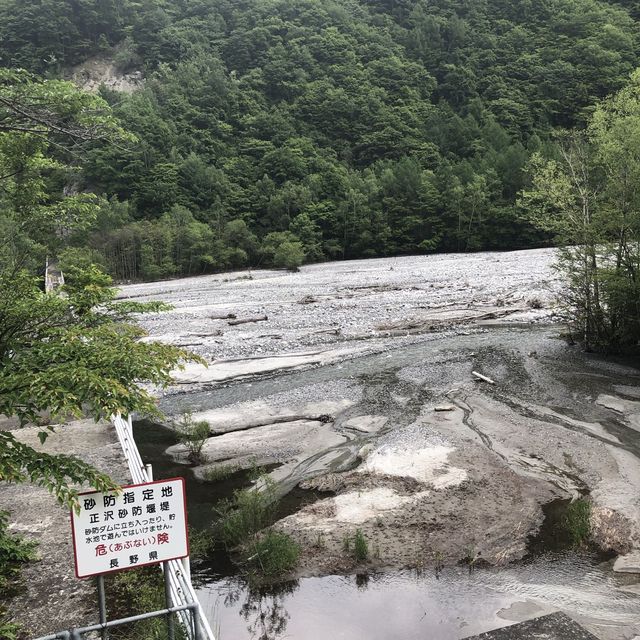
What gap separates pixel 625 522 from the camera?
949 centimetres

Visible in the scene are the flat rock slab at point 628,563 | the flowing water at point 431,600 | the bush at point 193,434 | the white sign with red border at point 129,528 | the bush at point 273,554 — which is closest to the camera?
the white sign with red border at point 129,528

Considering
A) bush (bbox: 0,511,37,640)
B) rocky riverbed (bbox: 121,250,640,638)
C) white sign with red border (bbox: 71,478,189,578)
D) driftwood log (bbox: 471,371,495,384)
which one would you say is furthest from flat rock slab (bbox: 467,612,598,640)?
driftwood log (bbox: 471,371,495,384)

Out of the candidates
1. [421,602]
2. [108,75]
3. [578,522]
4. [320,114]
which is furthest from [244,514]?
[108,75]

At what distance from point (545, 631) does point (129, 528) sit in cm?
551

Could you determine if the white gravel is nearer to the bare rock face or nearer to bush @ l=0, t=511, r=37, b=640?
bush @ l=0, t=511, r=37, b=640

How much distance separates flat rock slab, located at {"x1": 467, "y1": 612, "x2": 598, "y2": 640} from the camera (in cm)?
679

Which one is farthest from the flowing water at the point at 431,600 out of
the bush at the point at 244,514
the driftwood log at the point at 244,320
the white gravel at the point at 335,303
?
the driftwood log at the point at 244,320

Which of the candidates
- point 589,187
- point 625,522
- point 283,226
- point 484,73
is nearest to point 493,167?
point 283,226

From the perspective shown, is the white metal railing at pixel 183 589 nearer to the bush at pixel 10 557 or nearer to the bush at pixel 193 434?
the bush at pixel 10 557

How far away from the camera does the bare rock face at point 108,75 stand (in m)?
126

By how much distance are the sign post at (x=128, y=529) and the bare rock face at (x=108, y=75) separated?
138 meters

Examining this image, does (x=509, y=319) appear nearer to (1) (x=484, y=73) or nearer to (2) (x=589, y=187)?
(2) (x=589, y=187)

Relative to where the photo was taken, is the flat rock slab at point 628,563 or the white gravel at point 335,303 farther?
the white gravel at point 335,303

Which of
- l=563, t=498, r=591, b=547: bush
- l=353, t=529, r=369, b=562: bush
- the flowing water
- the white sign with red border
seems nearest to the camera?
the white sign with red border
